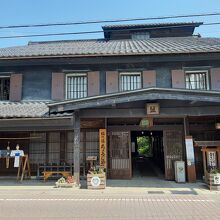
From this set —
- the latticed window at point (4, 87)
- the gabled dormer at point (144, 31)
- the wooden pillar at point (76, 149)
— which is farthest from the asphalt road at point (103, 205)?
the gabled dormer at point (144, 31)

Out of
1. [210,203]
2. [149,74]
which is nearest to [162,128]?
[149,74]

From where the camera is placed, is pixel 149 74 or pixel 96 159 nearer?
pixel 96 159

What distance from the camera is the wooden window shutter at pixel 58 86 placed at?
592 inches

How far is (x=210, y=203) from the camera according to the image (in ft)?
28.9

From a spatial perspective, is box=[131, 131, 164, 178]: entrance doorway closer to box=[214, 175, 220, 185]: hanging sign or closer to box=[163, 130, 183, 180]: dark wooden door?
box=[163, 130, 183, 180]: dark wooden door

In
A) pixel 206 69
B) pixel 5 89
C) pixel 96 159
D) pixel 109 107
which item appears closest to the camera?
pixel 109 107

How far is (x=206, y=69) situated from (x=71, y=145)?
776 centimetres

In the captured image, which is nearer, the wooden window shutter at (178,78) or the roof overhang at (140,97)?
the roof overhang at (140,97)

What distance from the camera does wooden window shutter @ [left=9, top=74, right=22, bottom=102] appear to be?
50.4ft

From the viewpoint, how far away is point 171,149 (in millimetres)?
13984

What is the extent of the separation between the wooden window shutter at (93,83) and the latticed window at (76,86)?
0.35m

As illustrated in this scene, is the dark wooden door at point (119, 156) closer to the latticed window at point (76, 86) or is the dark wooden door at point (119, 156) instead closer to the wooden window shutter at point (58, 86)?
the latticed window at point (76, 86)

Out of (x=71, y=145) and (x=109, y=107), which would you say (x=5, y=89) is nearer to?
(x=71, y=145)

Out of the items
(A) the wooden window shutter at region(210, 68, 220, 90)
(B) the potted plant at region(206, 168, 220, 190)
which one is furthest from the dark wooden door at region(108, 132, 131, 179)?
(A) the wooden window shutter at region(210, 68, 220, 90)
